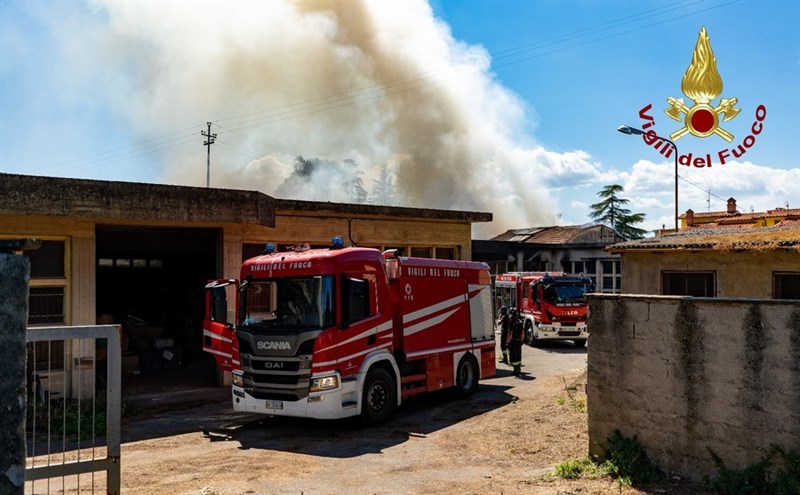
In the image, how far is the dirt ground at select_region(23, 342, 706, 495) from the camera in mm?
7652

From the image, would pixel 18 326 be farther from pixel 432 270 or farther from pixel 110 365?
pixel 432 270

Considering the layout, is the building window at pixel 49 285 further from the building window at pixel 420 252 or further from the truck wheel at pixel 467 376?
the building window at pixel 420 252

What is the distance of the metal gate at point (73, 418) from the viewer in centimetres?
555

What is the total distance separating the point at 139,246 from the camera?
19781 mm

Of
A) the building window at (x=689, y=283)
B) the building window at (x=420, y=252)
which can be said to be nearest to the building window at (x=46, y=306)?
the building window at (x=420, y=252)

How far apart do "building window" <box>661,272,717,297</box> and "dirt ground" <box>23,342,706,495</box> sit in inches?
133

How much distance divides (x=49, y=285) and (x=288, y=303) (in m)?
5.75

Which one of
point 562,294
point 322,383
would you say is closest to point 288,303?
point 322,383

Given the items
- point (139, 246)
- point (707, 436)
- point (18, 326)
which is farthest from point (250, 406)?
point (139, 246)

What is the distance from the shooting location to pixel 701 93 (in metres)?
19.0

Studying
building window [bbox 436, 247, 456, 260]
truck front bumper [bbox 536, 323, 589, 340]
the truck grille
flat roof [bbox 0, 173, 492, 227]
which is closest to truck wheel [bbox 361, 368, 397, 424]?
the truck grille

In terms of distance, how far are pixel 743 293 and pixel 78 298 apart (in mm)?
13726

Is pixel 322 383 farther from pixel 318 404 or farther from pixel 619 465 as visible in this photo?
pixel 619 465

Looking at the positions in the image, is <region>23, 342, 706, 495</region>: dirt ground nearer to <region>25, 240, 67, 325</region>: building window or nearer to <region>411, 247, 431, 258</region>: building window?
<region>25, 240, 67, 325</region>: building window
